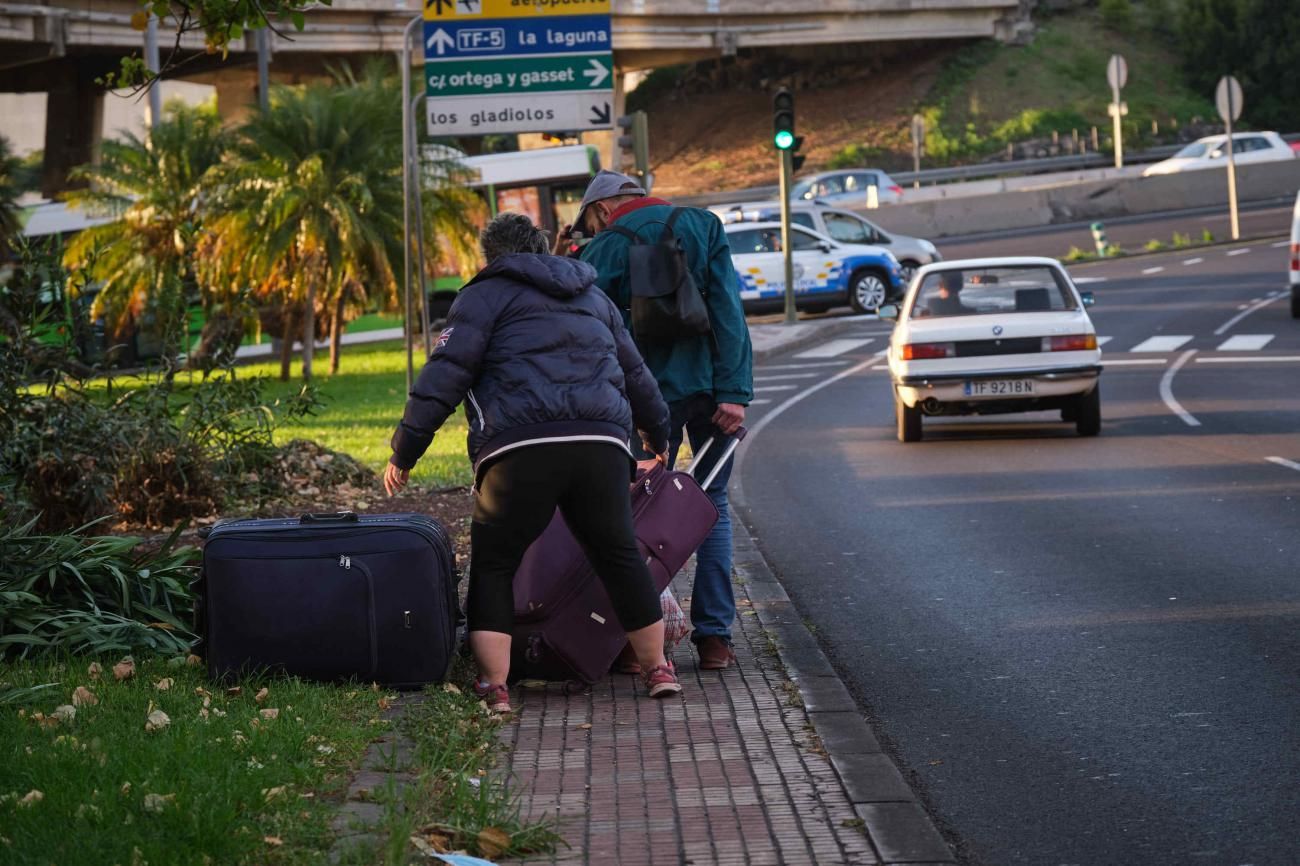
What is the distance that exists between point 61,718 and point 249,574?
782 mm

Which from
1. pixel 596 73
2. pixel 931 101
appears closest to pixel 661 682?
pixel 596 73

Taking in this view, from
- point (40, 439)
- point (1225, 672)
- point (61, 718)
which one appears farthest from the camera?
point (40, 439)

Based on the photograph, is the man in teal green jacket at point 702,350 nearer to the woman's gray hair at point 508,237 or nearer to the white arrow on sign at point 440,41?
the woman's gray hair at point 508,237

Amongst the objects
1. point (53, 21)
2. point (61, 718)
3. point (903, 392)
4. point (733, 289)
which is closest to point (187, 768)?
point (61, 718)

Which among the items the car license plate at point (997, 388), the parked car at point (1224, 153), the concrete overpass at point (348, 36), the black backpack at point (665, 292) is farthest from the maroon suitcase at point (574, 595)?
the parked car at point (1224, 153)

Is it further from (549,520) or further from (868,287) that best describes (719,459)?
(868,287)

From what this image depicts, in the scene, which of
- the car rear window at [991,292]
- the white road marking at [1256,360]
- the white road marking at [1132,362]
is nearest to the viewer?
the car rear window at [991,292]

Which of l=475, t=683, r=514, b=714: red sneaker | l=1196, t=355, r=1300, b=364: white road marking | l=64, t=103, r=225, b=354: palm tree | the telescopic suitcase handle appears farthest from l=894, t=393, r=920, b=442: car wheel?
l=64, t=103, r=225, b=354: palm tree

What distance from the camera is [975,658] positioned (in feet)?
24.0

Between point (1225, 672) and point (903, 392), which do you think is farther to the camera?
point (903, 392)

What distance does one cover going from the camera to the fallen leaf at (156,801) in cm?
464

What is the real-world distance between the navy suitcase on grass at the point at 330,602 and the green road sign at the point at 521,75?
11313 mm

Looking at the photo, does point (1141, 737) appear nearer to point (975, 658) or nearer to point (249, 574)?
point (975, 658)

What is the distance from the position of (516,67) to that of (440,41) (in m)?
0.78
